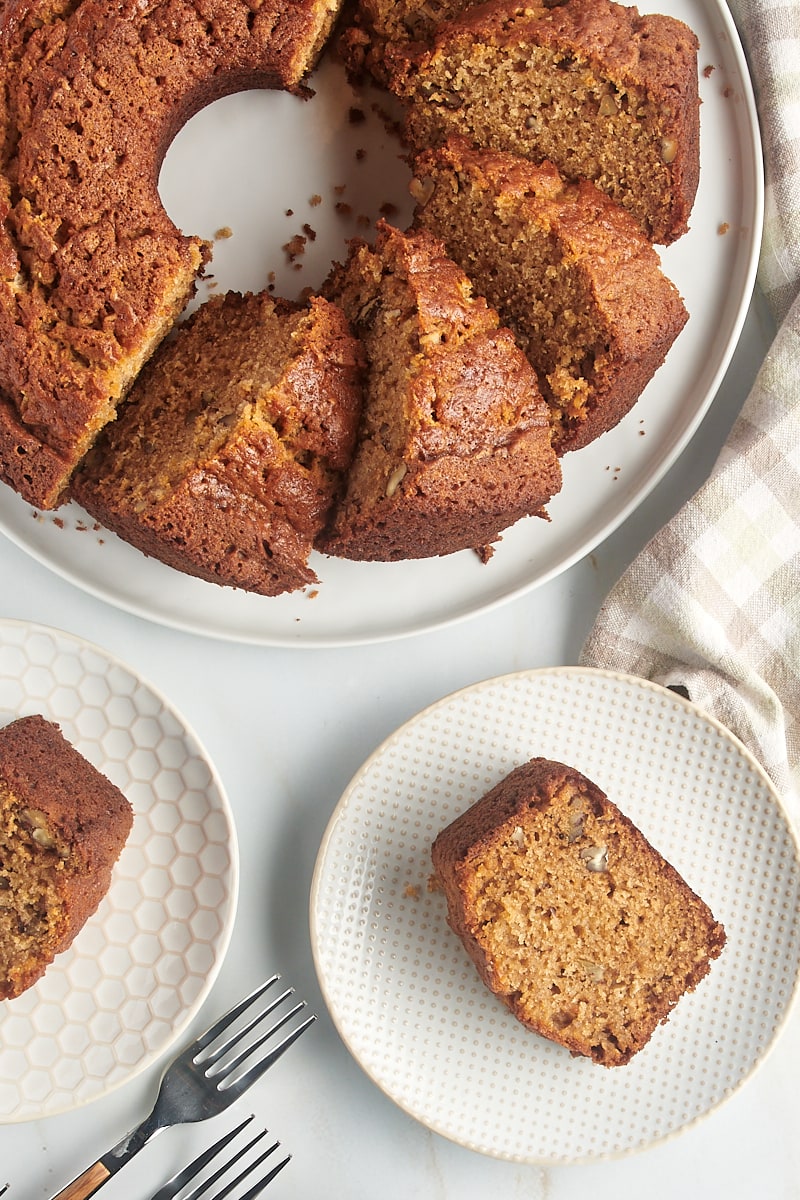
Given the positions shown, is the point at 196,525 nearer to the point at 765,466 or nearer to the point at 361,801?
the point at 361,801

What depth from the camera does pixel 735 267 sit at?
3053mm

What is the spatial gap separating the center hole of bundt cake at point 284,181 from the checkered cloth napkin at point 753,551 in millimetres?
1126

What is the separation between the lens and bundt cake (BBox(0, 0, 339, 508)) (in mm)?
2398

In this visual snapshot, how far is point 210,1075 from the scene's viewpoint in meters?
2.96

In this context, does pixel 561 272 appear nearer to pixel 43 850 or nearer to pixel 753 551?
pixel 753 551

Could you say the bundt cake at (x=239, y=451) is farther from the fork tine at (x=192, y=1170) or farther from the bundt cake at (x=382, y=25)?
the fork tine at (x=192, y=1170)

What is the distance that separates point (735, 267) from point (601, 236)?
675 millimetres

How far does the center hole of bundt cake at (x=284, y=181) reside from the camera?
2.92m

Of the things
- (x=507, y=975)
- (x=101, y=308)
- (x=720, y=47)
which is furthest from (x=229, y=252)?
(x=507, y=975)

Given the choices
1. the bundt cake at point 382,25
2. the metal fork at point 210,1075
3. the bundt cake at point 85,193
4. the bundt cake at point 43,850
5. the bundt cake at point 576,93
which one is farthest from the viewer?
the metal fork at point 210,1075

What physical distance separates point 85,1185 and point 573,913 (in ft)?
5.10

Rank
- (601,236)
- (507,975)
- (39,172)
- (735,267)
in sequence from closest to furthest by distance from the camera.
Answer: (39,172), (601,236), (507,975), (735,267)

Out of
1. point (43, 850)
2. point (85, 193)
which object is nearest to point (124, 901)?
point (43, 850)

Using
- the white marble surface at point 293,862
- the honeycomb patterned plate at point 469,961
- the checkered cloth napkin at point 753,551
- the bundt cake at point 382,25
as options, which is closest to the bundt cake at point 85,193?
the bundt cake at point 382,25
